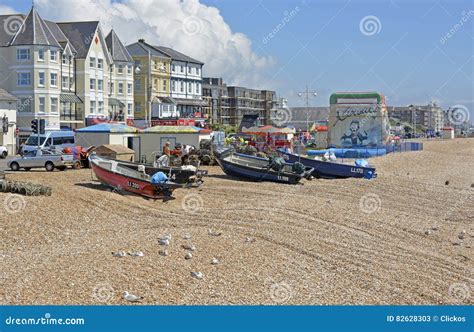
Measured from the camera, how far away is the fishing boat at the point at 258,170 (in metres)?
29.9

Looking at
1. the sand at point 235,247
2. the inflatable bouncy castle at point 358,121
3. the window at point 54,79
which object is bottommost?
the sand at point 235,247

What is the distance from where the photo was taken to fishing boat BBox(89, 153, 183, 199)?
74.7 ft

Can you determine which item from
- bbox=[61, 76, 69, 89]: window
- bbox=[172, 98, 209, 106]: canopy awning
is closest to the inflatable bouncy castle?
bbox=[61, 76, 69, 89]: window

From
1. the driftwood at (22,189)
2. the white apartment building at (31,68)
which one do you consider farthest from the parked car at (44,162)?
the white apartment building at (31,68)

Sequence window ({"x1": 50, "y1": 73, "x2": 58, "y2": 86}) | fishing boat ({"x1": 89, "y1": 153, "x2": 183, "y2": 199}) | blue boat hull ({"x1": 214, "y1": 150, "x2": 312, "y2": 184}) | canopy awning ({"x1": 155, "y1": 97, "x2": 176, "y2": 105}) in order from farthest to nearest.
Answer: canopy awning ({"x1": 155, "y1": 97, "x2": 176, "y2": 105}), window ({"x1": 50, "y1": 73, "x2": 58, "y2": 86}), blue boat hull ({"x1": 214, "y1": 150, "x2": 312, "y2": 184}), fishing boat ({"x1": 89, "y1": 153, "x2": 183, "y2": 199})

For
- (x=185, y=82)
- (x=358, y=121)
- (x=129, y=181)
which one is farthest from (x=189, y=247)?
(x=185, y=82)

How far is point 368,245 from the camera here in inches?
676

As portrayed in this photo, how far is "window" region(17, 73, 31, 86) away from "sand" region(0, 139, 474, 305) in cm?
3206

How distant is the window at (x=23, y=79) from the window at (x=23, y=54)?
1299 mm

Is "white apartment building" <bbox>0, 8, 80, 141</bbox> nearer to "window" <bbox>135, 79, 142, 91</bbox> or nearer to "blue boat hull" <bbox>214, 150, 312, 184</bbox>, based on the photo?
"window" <bbox>135, 79, 142, 91</bbox>

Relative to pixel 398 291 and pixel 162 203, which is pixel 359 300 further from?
pixel 162 203

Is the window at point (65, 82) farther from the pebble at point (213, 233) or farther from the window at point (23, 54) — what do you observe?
the pebble at point (213, 233)

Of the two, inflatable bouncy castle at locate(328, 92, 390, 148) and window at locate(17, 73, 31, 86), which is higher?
window at locate(17, 73, 31, 86)
